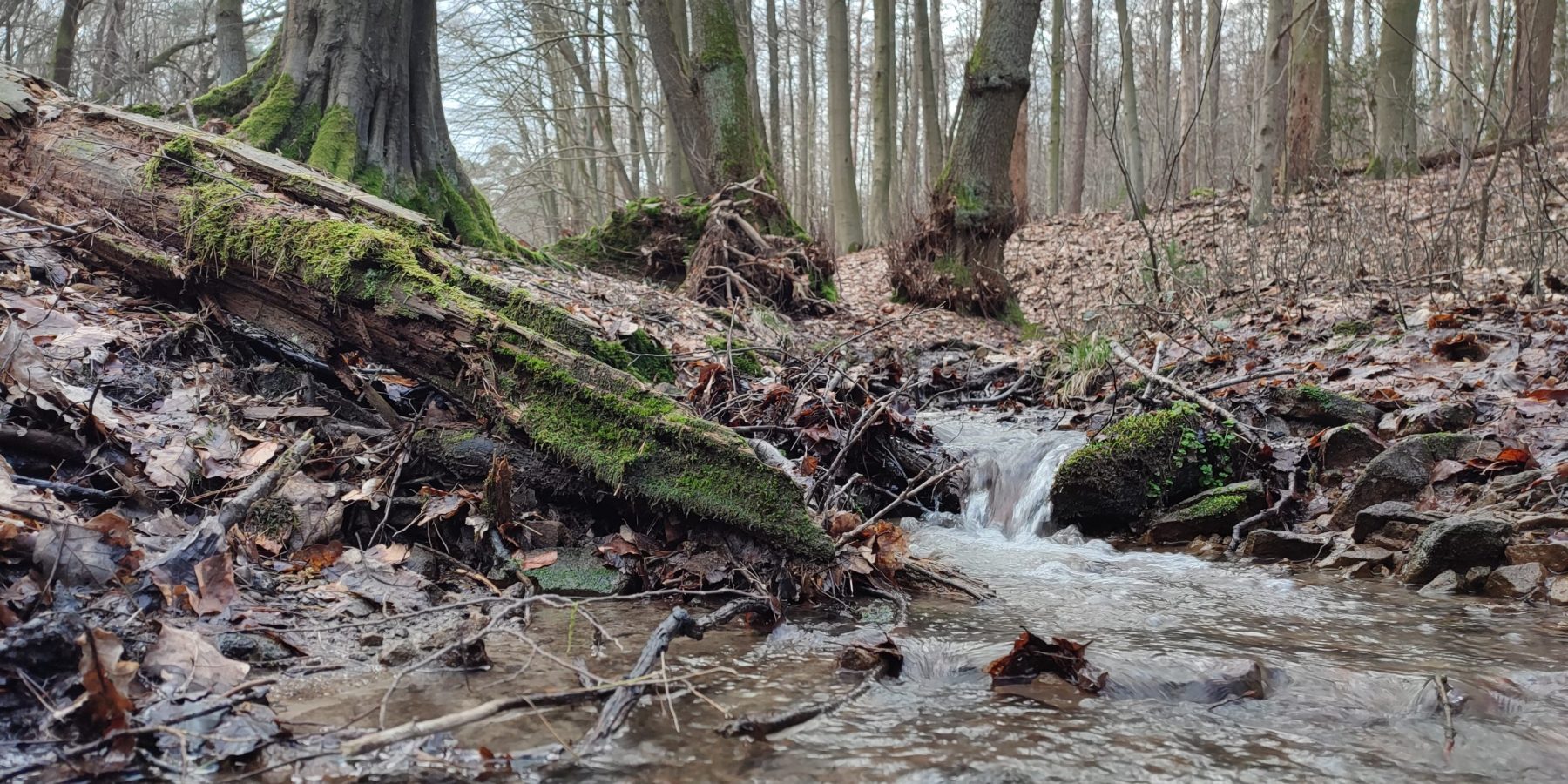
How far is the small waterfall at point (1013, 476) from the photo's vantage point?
15.4ft

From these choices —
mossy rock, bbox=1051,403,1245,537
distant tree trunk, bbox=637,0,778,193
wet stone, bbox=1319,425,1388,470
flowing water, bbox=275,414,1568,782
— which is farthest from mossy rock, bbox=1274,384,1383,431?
distant tree trunk, bbox=637,0,778,193

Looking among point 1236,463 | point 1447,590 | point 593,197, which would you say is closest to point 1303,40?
point 1236,463

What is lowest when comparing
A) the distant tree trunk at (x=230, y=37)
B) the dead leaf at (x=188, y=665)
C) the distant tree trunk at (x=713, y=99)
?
the dead leaf at (x=188, y=665)

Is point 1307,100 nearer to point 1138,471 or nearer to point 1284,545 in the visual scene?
point 1138,471

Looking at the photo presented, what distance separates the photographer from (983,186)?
34.7ft

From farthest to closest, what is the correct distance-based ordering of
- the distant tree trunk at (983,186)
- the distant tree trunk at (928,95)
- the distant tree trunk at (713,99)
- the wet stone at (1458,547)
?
the distant tree trunk at (928,95), the distant tree trunk at (713,99), the distant tree trunk at (983,186), the wet stone at (1458,547)

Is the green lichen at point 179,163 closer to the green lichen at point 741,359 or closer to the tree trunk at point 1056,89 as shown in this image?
the green lichen at point 741,359

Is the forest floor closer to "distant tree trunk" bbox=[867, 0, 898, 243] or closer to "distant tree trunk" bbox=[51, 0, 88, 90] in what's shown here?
"distant tree trunk" bbox=[867, 0, 898, 243]

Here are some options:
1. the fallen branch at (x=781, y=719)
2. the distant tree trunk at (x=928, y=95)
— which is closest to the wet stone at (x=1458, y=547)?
the fallen branch at (x=781, y=719)

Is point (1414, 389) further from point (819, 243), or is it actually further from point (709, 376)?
point (819, 243)

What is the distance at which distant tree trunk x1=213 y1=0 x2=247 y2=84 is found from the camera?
12.5m

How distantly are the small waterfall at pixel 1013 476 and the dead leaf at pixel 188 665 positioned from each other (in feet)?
11.7

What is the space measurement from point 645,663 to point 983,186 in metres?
9.39

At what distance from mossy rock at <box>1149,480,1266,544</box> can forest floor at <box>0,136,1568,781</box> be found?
0.09 m
